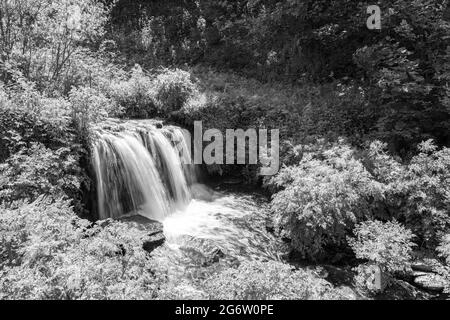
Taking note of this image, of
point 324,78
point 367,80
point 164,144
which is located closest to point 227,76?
point 324,78

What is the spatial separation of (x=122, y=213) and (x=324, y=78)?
34.3ft

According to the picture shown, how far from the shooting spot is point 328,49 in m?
14.4

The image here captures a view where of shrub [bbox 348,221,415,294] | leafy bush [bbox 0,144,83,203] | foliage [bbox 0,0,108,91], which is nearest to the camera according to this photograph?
leafy bush [bbox 0,144,83,203]

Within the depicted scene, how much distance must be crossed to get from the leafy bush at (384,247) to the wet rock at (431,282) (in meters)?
0.35

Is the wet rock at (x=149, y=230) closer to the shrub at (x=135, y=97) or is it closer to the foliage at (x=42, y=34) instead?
the foliage at (x=42, y=34)

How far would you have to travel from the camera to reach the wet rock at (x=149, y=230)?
720cm

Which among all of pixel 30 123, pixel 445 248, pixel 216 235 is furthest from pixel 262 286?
pixel 30 123

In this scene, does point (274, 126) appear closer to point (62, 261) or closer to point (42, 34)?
point (42, 34)

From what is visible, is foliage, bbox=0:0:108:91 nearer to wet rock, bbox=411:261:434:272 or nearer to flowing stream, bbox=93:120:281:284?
flowing stream, bbox=93:120:281:284

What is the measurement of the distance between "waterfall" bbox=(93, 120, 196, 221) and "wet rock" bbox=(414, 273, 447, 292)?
238 inches

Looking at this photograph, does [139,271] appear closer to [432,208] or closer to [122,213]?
[122,213]

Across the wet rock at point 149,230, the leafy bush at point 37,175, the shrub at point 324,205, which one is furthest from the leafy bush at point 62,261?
the shrub at point 324,205

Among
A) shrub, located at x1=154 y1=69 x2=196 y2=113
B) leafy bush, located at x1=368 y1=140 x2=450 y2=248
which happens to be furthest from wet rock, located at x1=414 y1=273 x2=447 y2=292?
shrub, located at x1=154 y1=69 x2=196 y2=113

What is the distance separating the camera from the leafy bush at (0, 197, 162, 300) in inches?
161
